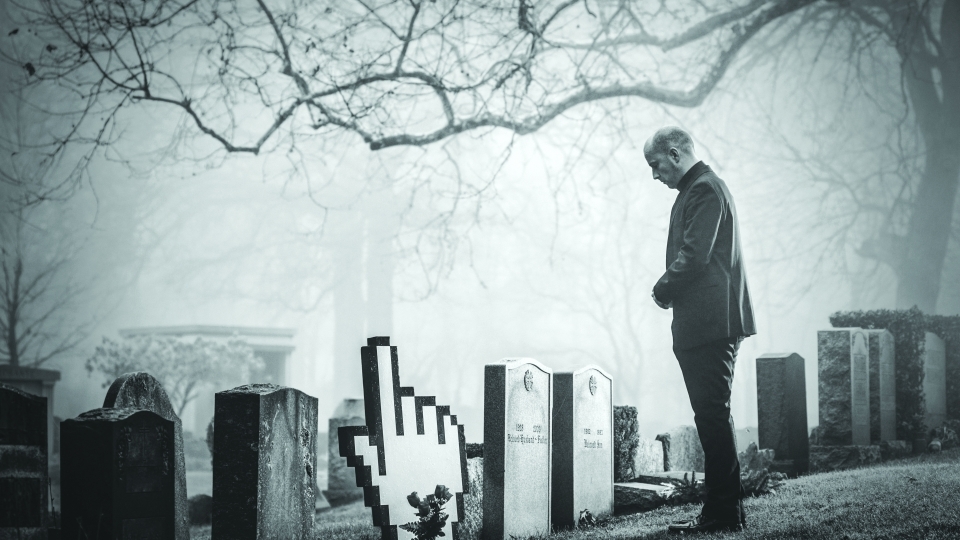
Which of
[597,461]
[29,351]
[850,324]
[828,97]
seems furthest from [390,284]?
[597,461]

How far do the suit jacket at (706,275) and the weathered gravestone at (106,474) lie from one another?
2.79 metres

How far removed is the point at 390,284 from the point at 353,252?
205 cm

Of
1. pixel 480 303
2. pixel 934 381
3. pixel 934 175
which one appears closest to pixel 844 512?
pixel 934 381

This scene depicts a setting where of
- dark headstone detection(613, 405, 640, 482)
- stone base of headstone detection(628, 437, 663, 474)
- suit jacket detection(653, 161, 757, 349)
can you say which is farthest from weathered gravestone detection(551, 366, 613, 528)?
suit jacket detection(653, 161, 757, 349)

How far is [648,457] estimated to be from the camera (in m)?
8.86

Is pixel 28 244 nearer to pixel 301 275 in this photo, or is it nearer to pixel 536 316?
pixel 301 275

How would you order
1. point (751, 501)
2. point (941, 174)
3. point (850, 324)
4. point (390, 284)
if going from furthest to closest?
1. point (390, 284)
2. point (941, 174)
3. point (850, 324)
4. point (751, 501)

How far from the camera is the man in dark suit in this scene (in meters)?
4.89

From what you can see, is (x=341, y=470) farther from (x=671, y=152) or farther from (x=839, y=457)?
(x=671, y=152)

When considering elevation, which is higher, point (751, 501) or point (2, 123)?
point (2, 123)

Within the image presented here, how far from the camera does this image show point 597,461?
703 cm

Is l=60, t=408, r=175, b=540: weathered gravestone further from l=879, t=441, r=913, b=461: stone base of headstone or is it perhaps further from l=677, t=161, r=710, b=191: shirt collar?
l=879, t=441, r=913, b=461: stone base of headstone

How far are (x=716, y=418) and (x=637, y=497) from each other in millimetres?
2650

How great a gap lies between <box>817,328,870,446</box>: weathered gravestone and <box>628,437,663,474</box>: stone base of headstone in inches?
74.4
